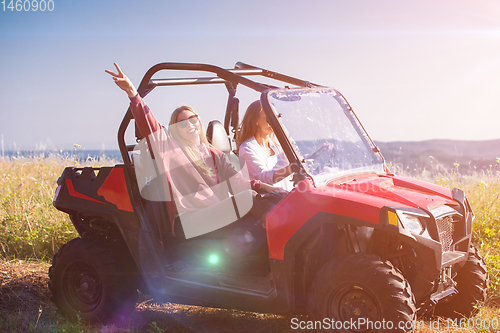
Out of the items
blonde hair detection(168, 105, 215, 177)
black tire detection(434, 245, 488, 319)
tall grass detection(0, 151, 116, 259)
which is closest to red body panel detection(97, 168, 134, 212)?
blonde hair detection(168, 105, 215, 177)

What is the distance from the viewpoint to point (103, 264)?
142 inches

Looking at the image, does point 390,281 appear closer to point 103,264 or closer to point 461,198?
point 461,198

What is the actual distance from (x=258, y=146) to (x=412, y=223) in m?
1.50

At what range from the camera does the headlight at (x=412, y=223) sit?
8.18 feet

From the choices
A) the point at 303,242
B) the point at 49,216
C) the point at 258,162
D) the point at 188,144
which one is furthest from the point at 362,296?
the point at 49,216

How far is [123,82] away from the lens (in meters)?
3.22

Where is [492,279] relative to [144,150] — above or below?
below

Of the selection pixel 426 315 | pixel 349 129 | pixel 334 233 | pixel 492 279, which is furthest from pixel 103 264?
pixel 492 279

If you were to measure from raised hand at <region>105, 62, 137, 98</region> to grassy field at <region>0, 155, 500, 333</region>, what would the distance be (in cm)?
174

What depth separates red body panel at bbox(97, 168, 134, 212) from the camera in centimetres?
351

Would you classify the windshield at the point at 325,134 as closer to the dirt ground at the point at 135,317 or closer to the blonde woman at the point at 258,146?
the blonde woman at the point at 258,146

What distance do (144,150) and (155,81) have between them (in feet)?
1.79

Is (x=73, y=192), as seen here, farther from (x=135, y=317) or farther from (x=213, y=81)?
(x=213, y=81)

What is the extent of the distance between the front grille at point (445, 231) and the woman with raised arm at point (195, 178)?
3.52ft
